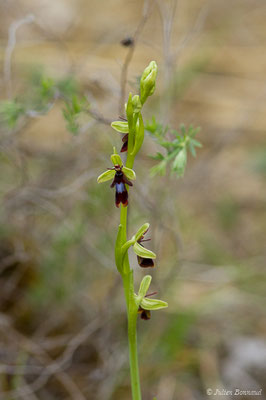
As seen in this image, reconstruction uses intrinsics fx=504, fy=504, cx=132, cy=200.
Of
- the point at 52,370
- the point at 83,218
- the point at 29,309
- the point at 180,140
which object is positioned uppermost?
the point at 180,140

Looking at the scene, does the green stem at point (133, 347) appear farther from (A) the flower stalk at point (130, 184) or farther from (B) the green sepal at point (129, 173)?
(B) the green sepal at point (129, 173)

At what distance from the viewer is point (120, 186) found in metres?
1.21

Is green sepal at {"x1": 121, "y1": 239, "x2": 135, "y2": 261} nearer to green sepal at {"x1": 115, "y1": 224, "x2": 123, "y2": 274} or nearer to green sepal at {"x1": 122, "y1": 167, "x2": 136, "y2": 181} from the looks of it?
green sepal at {"x1": 115, "y1": 224, "x2": 123, "y2": 274}

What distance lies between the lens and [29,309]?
2385 mm

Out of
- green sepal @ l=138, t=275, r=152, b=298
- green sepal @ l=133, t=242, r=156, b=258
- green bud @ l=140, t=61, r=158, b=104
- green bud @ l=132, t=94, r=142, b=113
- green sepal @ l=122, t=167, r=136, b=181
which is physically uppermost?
green bud @ l=140, t=61, r=158, b=104

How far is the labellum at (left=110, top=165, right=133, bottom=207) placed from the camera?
3.93ft

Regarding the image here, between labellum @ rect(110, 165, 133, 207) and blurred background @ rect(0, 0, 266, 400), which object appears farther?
blurred background @ rect(0, 0, 266, 400)

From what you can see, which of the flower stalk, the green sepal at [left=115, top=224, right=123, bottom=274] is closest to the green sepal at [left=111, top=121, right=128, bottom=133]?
the flower stalk

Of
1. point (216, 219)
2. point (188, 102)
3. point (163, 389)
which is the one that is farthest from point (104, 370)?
point (188, 102)

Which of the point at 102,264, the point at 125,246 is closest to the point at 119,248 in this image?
the point at 125,246

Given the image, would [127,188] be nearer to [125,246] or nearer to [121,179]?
[121,179]

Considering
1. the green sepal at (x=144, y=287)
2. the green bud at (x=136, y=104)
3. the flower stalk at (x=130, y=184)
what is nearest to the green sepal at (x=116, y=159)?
the flower stalk at (x=130, y=184)

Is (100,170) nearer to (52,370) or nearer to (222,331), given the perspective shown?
(52,370)

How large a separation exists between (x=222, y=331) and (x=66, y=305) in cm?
81
